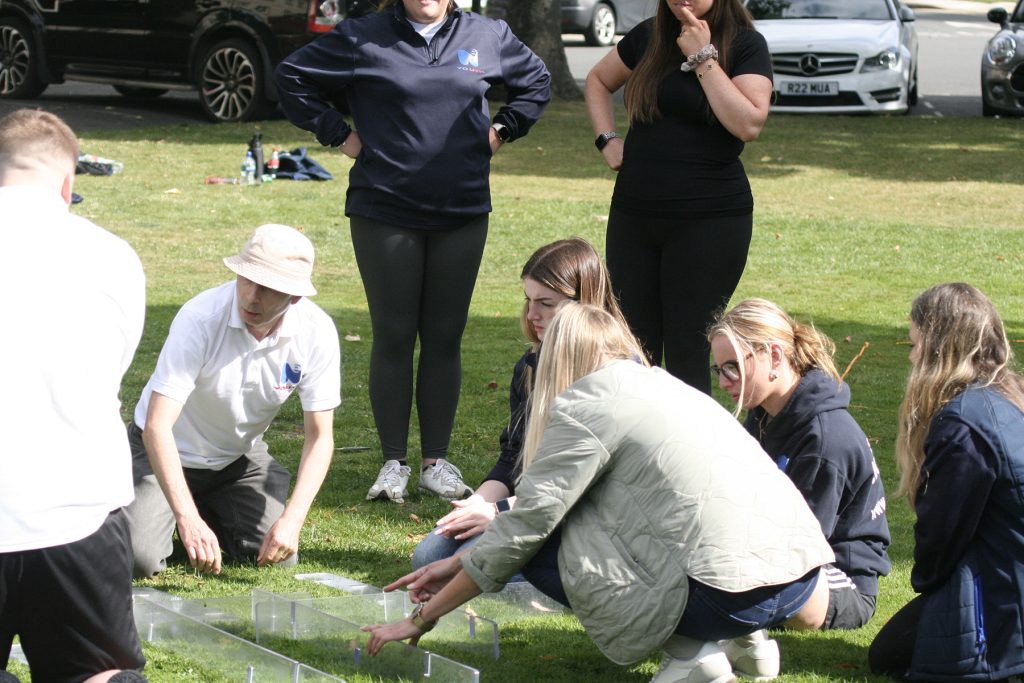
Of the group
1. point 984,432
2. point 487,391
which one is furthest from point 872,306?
point 984,432

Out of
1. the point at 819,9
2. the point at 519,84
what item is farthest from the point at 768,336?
the point at 819,9

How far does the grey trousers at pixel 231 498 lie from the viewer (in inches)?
195

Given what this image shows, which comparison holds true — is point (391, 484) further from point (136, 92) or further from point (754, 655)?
point (136, 92)

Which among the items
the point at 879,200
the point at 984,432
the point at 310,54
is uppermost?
the point at 310,54

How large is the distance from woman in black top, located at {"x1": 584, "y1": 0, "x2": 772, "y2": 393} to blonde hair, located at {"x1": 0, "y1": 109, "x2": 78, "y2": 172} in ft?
8.88

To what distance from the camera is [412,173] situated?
5551 mm

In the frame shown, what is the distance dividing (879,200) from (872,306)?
14.0 feet

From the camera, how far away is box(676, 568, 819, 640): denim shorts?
3.57 meters

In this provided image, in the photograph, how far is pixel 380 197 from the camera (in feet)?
18.3

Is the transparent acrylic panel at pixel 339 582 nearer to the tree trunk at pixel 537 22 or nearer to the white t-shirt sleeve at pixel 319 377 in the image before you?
the white t-shirt sleeve at pixel 319 377

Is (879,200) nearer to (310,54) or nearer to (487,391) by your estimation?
(487,391)

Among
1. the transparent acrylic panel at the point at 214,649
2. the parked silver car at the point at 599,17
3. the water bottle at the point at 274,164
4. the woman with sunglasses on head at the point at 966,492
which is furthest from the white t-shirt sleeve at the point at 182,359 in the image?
the parked silver car at the point at 599,17

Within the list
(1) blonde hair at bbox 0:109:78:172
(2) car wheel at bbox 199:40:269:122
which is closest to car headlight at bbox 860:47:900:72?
(2) car wheel at bbox 199:40:269:122

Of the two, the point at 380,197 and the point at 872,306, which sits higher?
the point at 380,197
